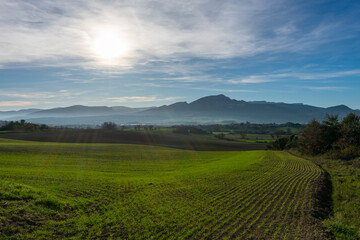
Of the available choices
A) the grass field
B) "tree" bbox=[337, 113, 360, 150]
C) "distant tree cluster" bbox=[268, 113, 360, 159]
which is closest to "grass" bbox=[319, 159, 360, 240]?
the grass field

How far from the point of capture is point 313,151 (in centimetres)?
5459

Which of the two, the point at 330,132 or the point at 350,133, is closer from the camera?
the point at 350,133

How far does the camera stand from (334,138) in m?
51.3

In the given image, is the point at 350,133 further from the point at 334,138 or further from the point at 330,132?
the point at 330,132

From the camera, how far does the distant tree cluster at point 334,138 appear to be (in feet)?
142

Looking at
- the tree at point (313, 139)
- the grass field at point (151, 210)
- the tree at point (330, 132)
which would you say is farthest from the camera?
the tree at point (313, 139)

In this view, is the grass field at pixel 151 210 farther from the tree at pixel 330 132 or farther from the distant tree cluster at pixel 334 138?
the tree at pixel 330 132

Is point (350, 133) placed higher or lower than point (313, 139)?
higher

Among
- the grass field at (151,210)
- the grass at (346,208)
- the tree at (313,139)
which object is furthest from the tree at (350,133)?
the grass field at (151,210)

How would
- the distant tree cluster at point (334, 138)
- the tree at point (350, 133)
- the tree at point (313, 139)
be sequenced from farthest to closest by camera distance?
1. the tree at point (313, 139)
2. the tree at point (350, 133)
3. the distant tree cluster at point (334, 138)

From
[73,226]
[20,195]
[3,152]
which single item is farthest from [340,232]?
[3,152]

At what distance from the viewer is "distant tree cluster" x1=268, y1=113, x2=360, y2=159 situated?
43375 mm

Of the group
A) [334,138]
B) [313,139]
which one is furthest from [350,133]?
[313,139]

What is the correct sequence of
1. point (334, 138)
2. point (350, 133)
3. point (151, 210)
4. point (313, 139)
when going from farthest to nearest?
1. point (313, 139)
2. point (334, 138)
3. point (350, 133)
4. point (151, 210)
